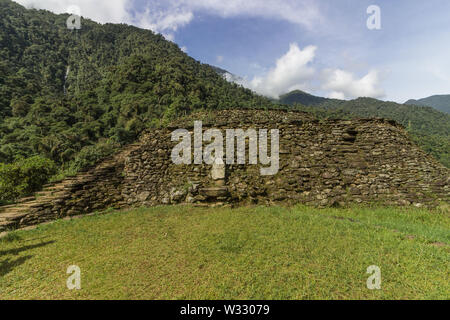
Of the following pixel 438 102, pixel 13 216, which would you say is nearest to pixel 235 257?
pixel 13 216

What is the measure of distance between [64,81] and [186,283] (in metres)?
117

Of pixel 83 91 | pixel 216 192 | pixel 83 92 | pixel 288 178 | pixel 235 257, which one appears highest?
pixel 83 91

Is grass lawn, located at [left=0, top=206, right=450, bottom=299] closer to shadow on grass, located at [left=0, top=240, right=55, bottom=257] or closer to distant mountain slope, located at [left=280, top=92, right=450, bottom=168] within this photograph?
shadow on grass, located at [left=0, top=240, right=55, bottom=257]

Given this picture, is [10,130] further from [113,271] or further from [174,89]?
[113,271]

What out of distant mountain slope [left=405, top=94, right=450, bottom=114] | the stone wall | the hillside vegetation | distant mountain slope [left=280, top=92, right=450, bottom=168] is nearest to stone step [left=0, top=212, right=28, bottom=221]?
the stone wall

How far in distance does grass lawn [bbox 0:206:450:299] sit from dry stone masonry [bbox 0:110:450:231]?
3.74 ft

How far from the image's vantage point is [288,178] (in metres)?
8.12

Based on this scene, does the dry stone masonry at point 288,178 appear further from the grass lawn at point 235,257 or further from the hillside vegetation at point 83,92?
the hillside vegetation at point 83,92

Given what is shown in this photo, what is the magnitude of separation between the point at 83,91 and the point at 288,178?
81.5 m

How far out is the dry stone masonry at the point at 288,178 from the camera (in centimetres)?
747

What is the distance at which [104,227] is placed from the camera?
613 cm

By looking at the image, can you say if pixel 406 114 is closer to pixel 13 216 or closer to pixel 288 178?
pixel 288 178

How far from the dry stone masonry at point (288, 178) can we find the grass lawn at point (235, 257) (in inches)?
44.8
